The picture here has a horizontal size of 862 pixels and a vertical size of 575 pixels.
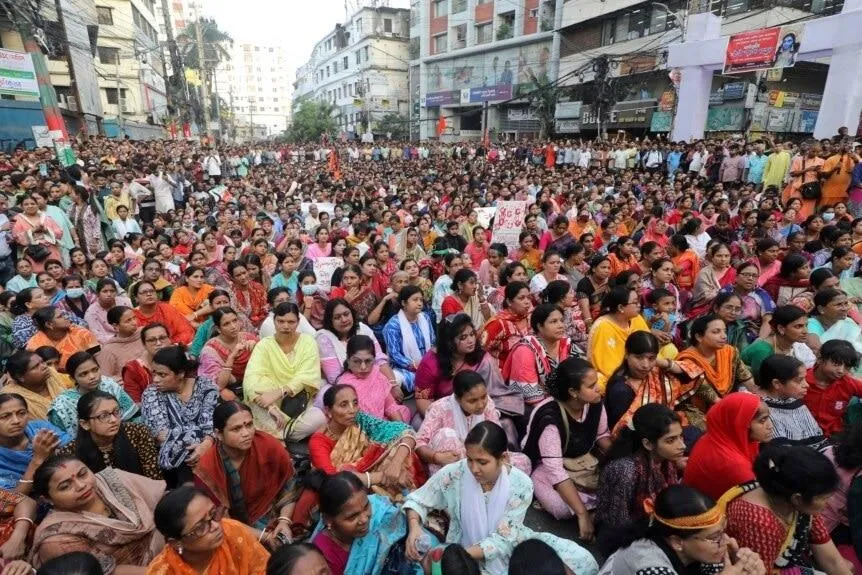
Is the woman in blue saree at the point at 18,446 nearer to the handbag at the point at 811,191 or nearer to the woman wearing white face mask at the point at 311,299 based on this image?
the woman wearing white face mask at the point at 311,299

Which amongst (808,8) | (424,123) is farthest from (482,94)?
(808,8)

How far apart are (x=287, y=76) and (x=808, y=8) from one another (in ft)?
364

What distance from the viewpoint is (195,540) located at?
6.47ft

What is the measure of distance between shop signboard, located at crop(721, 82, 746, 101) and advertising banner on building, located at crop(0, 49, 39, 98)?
22.9 m

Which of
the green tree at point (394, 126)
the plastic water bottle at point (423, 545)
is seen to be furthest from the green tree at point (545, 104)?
the plastic water bottle at point (423, 545)

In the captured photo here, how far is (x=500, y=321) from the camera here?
3.98m

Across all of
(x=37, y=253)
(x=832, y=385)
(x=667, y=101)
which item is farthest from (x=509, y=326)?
(x=667, y=101)

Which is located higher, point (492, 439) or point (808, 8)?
point (808, 8)

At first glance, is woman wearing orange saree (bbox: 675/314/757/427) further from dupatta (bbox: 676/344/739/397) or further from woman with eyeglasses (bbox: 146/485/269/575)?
woman with eyeglasses (bbox: 146/485/269/575)

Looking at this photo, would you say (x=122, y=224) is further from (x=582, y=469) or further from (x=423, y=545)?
(x=582, y=469)

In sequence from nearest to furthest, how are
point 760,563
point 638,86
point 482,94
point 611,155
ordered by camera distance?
1. point 760,563
2. point 611,155
3. point 638,86
4. point 482,94

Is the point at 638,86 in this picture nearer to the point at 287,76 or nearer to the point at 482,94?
the point at 482,94

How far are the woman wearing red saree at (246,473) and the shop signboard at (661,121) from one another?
22.2 m

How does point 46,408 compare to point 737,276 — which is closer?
point 46,408
